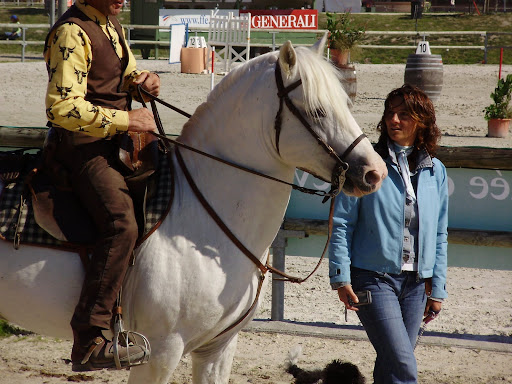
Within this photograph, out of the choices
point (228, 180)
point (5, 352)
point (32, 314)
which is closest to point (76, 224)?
point (32, 314)

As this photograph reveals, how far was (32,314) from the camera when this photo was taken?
10.4 feet

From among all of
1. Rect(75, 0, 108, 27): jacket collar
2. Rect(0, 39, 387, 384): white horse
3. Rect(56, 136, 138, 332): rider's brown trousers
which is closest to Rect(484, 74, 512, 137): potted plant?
Rect(0, 39, 387, 384): white horse

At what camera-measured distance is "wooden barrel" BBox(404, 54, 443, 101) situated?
15.2 meters

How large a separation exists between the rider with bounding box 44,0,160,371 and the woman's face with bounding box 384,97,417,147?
1.23 meters

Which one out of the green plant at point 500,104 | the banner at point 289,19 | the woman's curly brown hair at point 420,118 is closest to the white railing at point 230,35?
the banner at point 289,19

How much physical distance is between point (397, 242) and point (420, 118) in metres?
0.66

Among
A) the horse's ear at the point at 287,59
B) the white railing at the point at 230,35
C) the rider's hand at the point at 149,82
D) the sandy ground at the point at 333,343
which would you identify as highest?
the white railing at the point at 230,35

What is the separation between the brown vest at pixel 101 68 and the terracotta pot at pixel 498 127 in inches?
409

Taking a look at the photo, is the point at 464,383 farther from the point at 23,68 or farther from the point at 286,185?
the point at 23,68

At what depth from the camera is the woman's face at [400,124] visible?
11.2 feet

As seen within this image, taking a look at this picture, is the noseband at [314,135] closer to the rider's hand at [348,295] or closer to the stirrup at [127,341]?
the rider's hand at [348,295]

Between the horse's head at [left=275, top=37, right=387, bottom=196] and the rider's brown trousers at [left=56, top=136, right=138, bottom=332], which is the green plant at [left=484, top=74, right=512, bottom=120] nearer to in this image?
the horse's head at [left=275, top=37, right=387, bottom=196]

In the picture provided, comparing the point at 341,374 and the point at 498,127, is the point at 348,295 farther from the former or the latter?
the point at 498,127

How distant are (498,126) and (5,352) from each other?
9.95 m
